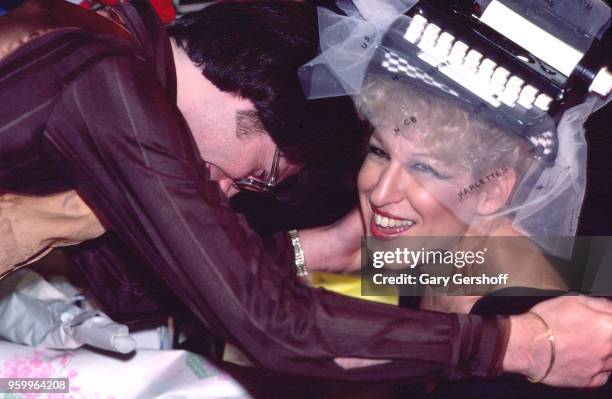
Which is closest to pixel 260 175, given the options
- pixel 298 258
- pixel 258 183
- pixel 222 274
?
pixel 258 183

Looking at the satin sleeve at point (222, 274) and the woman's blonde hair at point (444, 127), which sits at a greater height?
the woman's blonde hair at point (444, 127)

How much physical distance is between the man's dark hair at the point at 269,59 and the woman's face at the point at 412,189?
0.38 feet

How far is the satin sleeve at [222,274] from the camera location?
1.08m

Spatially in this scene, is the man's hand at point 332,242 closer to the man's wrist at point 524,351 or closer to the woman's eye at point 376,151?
the woman's eye at point 376,151

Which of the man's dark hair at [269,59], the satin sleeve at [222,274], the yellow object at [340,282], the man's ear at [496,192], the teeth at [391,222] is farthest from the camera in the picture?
the yellow object at [340,282]

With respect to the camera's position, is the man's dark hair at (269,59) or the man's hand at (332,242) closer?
the man's dark hair at (269,59)

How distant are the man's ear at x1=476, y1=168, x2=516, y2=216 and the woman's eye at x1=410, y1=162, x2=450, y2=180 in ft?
0.30

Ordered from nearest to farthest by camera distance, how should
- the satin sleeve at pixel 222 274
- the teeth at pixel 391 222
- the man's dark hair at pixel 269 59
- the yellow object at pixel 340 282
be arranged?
the satin sleeve at pixel 222 274 < the man's dark hair at pixel 269 59 < the teeth at pixel 391 222 < the yellow object at pixel 340 282

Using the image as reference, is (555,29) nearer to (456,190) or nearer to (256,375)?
(456,190)

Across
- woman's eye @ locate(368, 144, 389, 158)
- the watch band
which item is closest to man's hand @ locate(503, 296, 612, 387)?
woman's eye @ locate(368, 144, 389, 158)

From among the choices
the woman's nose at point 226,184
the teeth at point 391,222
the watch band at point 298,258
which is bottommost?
the watch band at point 298,258

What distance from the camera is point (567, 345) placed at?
44.3 inches

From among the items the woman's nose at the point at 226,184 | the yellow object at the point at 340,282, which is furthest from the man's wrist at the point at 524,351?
the yellow object at the point at 340,282

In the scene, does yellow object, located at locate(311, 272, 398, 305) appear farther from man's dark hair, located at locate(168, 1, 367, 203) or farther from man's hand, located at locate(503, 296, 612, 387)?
man's hand, located at locate(503, 296, 612, 387)
